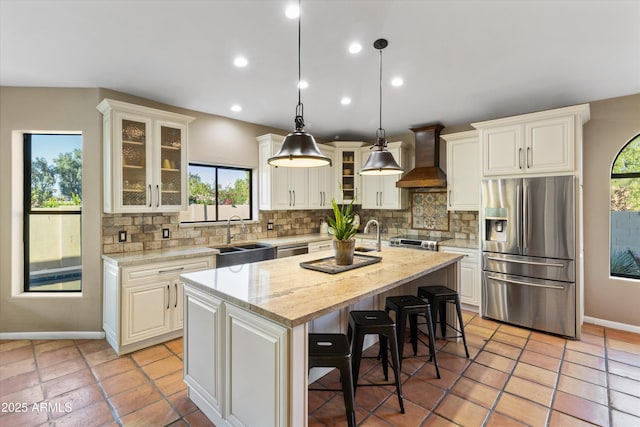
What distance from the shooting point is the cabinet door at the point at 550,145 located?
10.7ft

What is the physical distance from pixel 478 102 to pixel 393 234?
2.53 metres

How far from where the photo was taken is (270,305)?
5.25 feet

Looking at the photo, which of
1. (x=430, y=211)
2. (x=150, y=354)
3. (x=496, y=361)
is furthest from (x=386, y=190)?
(x=150, y=354)

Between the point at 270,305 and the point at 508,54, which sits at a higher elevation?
the point at 508,54

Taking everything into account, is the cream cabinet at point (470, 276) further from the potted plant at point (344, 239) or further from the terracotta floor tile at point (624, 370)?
the potted plant at point (344, 239)

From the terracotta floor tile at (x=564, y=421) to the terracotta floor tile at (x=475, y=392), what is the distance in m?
0.34

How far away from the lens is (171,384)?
8.10 ft

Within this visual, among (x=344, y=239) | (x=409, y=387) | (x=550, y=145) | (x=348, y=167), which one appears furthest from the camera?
(x=348, y=167)

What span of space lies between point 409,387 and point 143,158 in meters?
3.42

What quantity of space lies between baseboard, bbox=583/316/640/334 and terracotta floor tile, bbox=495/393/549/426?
230 centimetres

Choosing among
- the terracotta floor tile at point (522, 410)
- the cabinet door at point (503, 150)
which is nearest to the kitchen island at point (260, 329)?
the terracotta floor tile at point (522, 410)

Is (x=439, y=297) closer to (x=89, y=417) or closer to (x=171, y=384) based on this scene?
(x=171, y=384)

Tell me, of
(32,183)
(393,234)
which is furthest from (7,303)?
(393,234)

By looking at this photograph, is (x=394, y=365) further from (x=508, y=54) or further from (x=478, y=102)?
(x=478, y=102)
